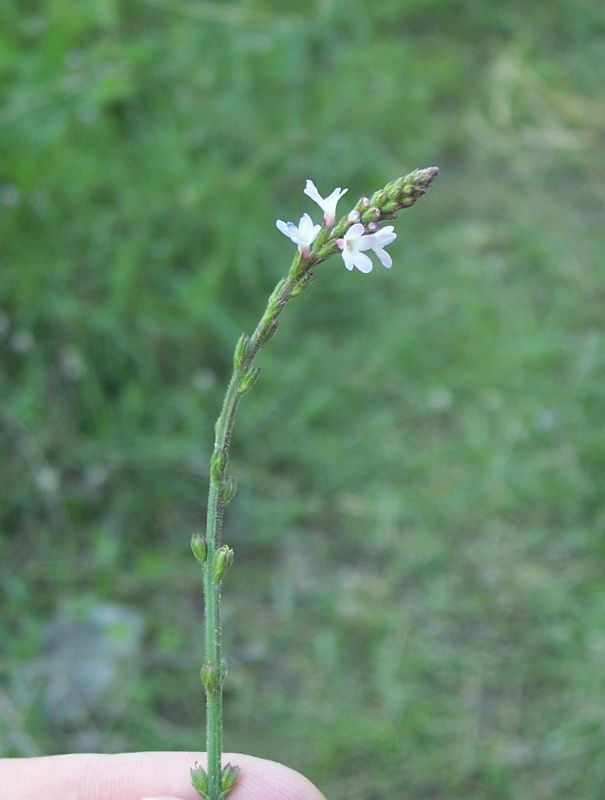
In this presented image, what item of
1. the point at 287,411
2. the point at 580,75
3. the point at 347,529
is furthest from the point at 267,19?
the point at 347,529

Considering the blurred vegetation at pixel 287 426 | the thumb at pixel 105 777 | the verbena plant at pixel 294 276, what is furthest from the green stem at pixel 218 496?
the blurred vegetation at pixel 287 426

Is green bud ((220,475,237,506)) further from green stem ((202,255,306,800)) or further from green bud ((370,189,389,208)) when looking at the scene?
green bud ((370,189,389,208))

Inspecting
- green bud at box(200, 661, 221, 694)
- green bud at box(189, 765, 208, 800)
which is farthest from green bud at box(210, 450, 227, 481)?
green bud at box(189, 765, 208, 800)

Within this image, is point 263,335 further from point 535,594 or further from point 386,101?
point 386,101

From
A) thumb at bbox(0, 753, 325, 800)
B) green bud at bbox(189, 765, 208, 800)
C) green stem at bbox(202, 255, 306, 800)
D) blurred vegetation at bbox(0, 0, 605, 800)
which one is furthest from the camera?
blurred vegetation at bbox(0, 0, 605, 800)

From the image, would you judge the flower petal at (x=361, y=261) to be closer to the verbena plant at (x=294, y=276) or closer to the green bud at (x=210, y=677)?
the verbena plant at (x=294, y=276)

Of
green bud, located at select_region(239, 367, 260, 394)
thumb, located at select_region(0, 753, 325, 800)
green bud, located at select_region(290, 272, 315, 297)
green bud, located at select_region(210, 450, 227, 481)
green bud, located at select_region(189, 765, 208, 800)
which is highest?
green bud, located at select_region(290, 272, 315, 297)

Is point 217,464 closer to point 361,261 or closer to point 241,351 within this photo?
point 241,351
